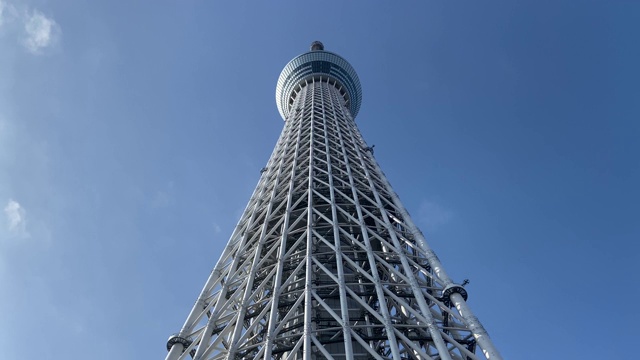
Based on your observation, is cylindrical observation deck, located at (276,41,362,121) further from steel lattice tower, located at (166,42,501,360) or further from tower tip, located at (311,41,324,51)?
steel lattice tower, located at (166,42,501,360)

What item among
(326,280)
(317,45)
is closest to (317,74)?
(317,45)

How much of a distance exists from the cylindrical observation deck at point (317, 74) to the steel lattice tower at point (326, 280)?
110ft

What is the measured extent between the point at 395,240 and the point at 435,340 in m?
8.07

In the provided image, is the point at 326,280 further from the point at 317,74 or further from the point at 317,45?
the point at 317,45

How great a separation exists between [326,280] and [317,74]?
53997mm

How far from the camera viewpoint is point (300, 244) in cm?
2692

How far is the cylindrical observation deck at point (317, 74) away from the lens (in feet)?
246

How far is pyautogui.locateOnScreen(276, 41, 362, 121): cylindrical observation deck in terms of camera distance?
246ft

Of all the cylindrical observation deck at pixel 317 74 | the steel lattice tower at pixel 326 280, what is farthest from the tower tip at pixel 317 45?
the steel lattice tower at pixel 326 280

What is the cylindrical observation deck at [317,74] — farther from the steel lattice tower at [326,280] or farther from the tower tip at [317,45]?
the steel lattice tower at [326,280]

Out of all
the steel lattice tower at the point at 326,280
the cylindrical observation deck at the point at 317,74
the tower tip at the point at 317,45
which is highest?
the tower tip at the point at 317,45

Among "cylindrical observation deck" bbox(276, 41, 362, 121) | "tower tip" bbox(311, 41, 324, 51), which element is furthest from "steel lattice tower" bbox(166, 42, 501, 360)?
"tower tip" bbox(311, 41, 324, 51)

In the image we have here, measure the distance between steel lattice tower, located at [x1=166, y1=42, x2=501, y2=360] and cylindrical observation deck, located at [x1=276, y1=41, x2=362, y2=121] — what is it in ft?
110

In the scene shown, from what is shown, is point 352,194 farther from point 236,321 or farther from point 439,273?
point 236,321
